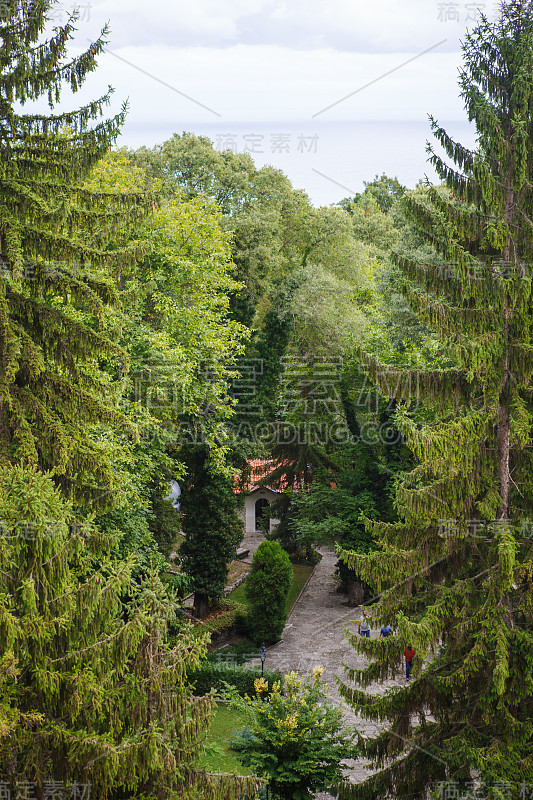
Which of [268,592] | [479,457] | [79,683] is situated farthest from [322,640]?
[79,683]

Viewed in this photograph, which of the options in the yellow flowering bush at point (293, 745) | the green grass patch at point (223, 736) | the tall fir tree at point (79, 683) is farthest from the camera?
the green grass patch at point (223, 736)

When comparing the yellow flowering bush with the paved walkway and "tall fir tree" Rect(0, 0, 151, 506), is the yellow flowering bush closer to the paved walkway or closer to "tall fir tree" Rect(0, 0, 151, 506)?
"tall fir tree" Rect(0, 0, 151, 506)

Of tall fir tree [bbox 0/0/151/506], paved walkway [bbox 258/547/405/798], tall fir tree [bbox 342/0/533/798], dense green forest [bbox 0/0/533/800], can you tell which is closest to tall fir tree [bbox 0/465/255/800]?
dense green forest [bbox 0/0/533/800]

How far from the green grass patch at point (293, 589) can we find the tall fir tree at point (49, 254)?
1808 centimetres

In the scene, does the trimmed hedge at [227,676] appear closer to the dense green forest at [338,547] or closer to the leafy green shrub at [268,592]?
the leafy green shrub at [268,592]

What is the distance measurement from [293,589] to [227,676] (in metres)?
10.1

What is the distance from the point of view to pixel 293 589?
30938 mm

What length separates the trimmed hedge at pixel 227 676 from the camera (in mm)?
21016

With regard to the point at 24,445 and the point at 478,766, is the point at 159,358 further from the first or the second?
the point at 478,766

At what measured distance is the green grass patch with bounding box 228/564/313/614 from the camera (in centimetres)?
2878

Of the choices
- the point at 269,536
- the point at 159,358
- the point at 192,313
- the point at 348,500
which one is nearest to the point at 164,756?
the point at 159,358

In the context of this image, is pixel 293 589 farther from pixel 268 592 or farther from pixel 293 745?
pixel 293 745

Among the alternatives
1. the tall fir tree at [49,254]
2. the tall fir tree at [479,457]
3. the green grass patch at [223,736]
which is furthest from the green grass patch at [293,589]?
the tall fir tree at [49,254]

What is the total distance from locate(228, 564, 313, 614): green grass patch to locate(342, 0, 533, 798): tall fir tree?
655 inches
